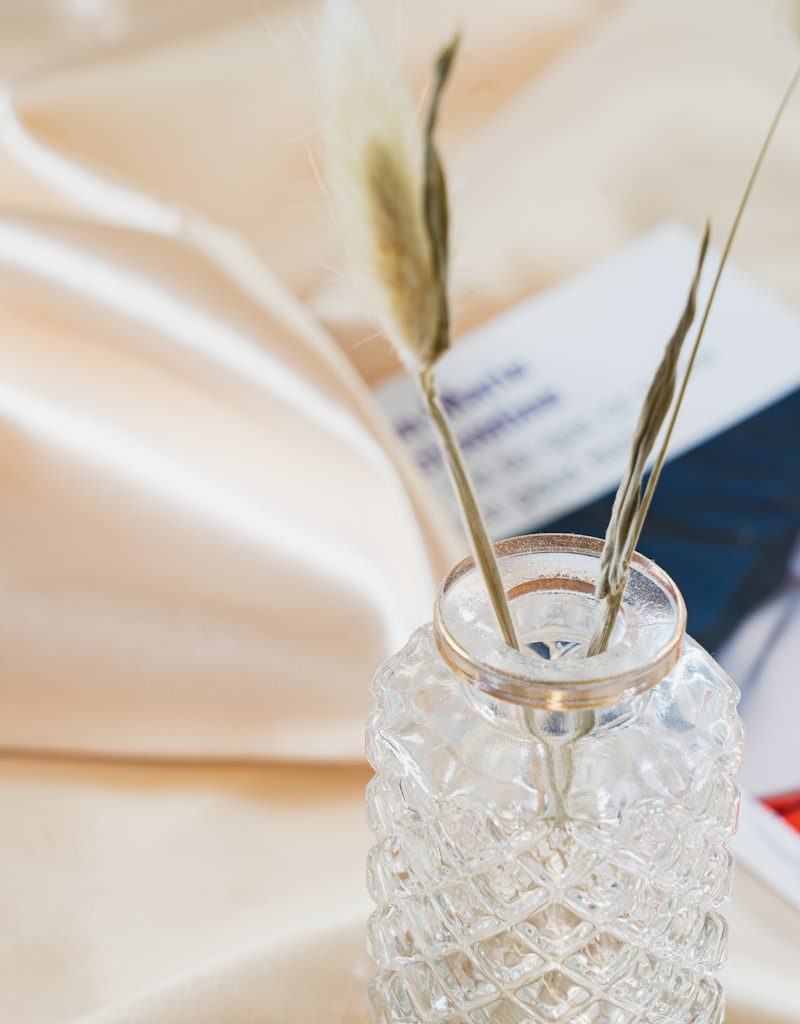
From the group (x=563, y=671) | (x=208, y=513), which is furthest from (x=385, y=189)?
(x=208, y=513)

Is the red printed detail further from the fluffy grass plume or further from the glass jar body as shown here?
the fluffy grass plume

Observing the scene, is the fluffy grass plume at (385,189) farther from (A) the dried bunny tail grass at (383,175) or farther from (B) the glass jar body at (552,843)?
(B) the glass jar body at (552,843)

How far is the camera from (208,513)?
604 mm

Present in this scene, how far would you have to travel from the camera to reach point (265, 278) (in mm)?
699

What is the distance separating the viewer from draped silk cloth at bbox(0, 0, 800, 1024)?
19.4 inches

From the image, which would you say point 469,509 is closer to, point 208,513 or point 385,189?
point 385,189

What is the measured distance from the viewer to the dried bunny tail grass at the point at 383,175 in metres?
0.25

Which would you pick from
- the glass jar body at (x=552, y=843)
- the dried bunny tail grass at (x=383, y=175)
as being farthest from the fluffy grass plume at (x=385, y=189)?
the glass jar body at (x=552, y=843)

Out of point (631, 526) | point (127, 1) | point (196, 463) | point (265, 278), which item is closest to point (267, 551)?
point (196, 463)

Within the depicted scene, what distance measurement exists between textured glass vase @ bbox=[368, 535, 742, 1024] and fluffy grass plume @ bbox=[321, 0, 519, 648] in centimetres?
9

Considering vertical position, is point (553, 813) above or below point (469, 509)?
below

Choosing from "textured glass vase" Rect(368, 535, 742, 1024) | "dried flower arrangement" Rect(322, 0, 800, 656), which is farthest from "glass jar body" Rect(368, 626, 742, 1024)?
"dried flower arrangement" Rect(322, 0, 800, 656)

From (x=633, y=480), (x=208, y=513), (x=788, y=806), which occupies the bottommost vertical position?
(x=788, y=806)

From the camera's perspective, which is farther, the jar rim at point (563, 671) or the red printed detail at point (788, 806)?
the red printed detail at point (788, 806)
